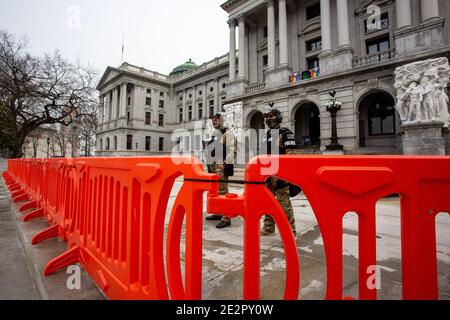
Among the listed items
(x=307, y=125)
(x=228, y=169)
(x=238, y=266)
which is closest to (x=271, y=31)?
(x=307, y=125)

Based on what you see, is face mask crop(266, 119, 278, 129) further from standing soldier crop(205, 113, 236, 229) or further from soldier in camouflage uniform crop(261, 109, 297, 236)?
standing soldier crop(205, 113, 236, 229)

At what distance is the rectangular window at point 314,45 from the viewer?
20031 mm

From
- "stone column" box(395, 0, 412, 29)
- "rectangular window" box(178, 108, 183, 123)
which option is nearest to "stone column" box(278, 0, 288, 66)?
"stone column" box(395, 0, 412, 29)

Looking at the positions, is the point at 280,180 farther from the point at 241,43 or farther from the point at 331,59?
the point at 241,43

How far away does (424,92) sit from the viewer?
11.4 m

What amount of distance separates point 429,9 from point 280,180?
17951 mm

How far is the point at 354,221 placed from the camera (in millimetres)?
3959

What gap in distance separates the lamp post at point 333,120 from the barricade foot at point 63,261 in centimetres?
1540

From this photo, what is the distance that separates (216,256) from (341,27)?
19.9m

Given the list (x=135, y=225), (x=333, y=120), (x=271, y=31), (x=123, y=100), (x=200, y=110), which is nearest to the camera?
(x=135, y=225)

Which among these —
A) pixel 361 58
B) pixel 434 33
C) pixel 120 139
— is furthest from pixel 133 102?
pixel 434 33

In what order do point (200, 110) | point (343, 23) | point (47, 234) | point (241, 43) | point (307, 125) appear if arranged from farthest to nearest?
point (200, 110)
point (241, 43)
point (307, 125)
point (343, 23)
point (47, 234)

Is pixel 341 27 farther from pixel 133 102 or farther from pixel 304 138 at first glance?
pixel 133 102

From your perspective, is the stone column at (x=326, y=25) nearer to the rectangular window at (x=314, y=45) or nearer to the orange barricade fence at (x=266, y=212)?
the rectangular window at (x=314, y=45)
